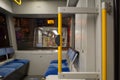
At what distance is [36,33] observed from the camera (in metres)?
7.93

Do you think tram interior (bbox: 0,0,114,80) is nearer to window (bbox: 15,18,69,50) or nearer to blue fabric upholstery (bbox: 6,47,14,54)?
window (bbox: 15,18,69,50)

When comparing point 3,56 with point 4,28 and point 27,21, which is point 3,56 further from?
point 27,21

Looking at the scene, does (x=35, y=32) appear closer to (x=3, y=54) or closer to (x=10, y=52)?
(x=10, y=52)

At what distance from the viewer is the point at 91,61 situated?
9.32 feet

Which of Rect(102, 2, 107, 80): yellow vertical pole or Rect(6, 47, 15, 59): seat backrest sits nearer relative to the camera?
A: Rect(102, 2, 107, 80): yellow vertical pole

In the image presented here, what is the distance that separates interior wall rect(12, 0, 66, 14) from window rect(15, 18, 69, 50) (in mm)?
810

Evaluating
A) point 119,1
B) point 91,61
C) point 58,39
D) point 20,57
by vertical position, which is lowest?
point 20,57

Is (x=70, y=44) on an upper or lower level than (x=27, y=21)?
lower

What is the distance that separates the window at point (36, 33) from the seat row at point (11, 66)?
2.54 feet

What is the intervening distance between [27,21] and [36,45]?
101 centimetres

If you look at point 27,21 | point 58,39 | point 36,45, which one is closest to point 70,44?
point 36,45

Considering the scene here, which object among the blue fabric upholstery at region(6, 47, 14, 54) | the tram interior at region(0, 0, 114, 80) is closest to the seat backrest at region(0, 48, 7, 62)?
the tram interior at region(0, 0, 114, 80)

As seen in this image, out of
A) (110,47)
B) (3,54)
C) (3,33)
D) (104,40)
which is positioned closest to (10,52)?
(3,54)

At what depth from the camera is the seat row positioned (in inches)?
198
